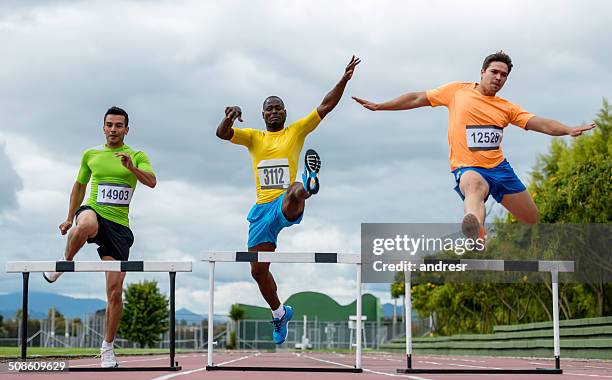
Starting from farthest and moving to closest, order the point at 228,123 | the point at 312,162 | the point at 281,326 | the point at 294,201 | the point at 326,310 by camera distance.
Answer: the point at 326,310 < the point at 281,326 < the point at 228,123 < the point at 294,201 < the point at 312,162

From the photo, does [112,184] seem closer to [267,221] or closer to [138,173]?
[138,173]

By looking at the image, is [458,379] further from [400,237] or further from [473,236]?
[400,237]

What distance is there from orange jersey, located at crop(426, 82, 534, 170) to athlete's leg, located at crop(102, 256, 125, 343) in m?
3.64

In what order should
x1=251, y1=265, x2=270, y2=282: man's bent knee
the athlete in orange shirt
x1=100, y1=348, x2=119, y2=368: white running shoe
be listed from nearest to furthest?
the athlete in orange shirt → x1=100, y1=348, x2=119, y2=368: white running shoe → x1=251, y1=265, x2=270, y2=282: man's bent knee

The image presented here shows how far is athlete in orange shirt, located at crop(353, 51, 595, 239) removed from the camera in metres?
8.10

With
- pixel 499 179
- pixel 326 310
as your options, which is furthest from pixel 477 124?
pixel 326 310

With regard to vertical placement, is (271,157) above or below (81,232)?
above

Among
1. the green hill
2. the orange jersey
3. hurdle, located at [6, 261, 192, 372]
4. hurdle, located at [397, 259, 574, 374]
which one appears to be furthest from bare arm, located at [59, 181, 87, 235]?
the green hill

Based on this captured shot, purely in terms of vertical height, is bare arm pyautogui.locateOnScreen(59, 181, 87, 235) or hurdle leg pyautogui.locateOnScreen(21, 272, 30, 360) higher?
bare arm pyautogui.locateOnScreen(59, 181, 87, 235)

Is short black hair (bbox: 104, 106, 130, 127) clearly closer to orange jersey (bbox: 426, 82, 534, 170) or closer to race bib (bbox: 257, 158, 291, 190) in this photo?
race bib (bbox: 257, 158, 291, 190)

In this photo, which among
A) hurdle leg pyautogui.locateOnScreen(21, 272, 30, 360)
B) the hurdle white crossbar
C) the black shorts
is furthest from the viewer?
the black shorts

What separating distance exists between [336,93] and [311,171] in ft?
4.77

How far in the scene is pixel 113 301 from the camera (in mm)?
9023

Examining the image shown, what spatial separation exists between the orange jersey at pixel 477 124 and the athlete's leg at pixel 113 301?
3640mm
